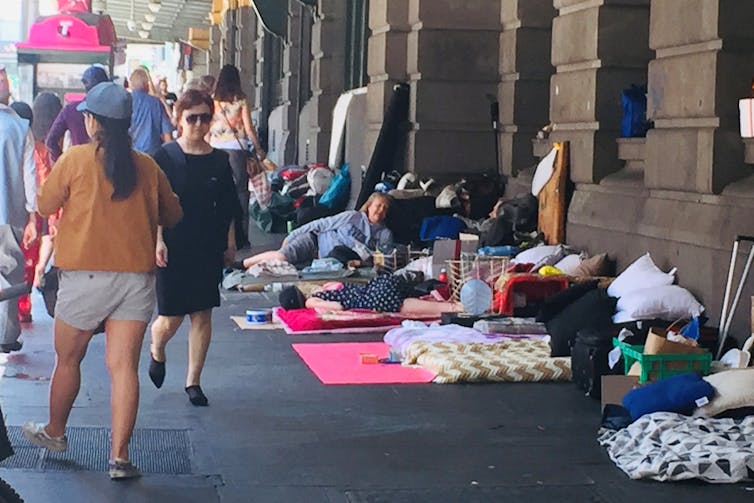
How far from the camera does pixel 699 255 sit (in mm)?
10891

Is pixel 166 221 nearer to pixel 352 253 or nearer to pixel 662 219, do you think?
pixel 662 219

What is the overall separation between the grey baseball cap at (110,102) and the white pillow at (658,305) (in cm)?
427

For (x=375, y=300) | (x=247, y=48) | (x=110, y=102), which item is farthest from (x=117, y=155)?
(x=247, y=48)

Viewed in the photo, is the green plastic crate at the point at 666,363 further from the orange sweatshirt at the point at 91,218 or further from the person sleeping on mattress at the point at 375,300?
the person sleeping on mattress at the point at 375,300

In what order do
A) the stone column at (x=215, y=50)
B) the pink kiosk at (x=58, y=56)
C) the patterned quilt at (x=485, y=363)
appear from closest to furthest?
the patterned quilt at (x=485, y=363) → the pink kiosk at (x=58, y=56) → the stone column at (x=215, y=50)

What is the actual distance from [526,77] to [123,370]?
10762mm

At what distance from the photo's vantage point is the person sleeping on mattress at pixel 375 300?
1291 centimetres

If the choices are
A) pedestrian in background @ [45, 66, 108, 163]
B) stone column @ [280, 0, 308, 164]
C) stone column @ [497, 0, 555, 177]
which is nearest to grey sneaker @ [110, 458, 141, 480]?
pedestrian in background @ [45, 66, 108, 163]

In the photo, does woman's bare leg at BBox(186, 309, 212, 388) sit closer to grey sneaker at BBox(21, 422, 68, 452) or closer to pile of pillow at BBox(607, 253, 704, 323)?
grey sneaker at BBox(21, 422, 68, 452)

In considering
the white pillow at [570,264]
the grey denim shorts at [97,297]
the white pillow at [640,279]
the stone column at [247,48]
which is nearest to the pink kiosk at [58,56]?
the white pillow at [570,264]

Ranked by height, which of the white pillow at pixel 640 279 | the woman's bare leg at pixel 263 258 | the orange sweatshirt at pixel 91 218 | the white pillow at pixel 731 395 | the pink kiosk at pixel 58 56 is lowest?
the woman's bare leg at pixel 263 258

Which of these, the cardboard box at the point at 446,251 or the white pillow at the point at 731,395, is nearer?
the white pillow at the point at 731,395

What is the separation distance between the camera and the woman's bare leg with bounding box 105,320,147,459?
7188 millimetres

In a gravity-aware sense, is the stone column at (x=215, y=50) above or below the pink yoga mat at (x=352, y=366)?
above
